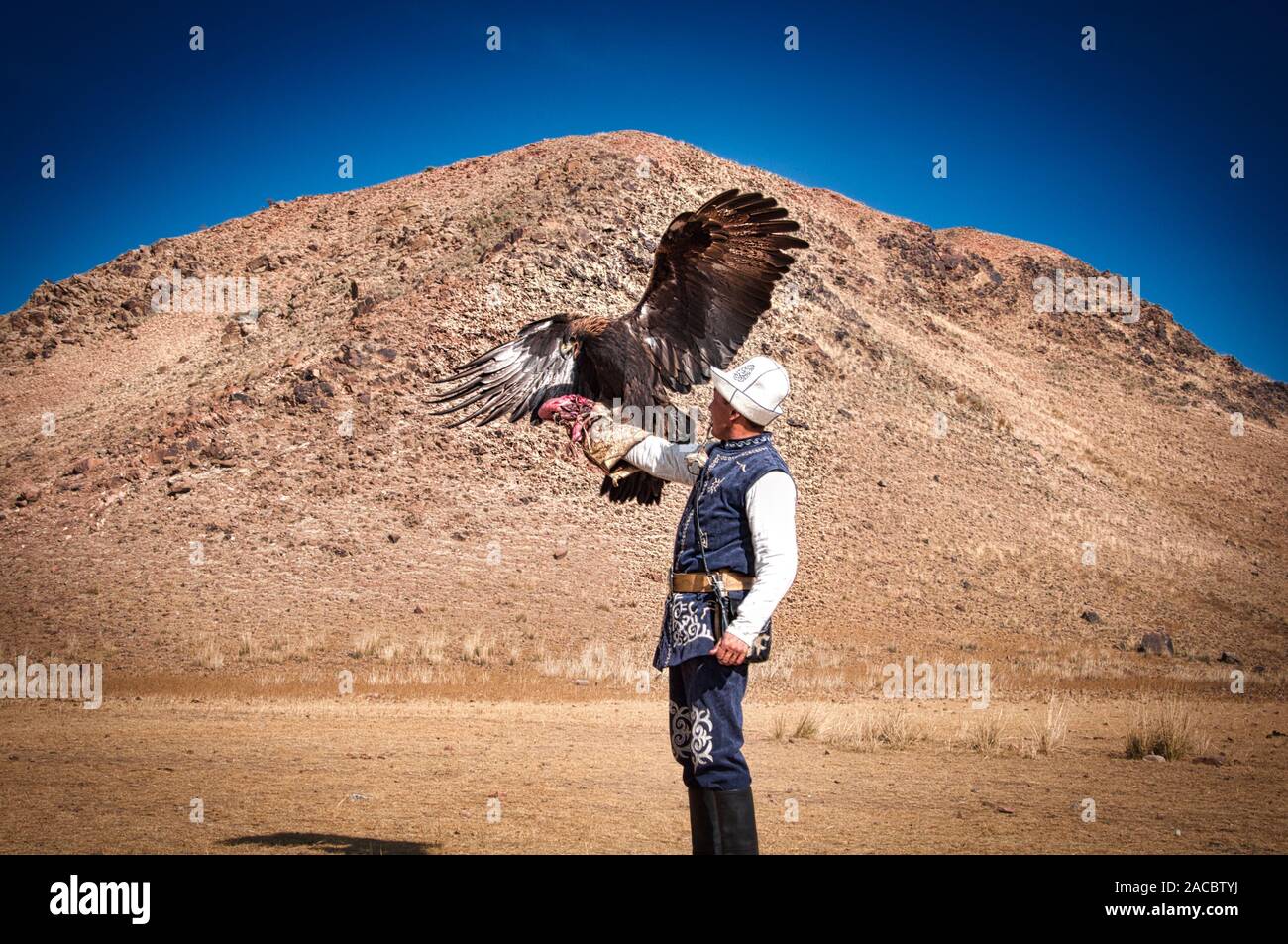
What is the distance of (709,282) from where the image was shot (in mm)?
6582

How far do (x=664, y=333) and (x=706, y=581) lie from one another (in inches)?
98.1

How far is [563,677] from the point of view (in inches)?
752

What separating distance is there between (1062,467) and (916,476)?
774 centimetres

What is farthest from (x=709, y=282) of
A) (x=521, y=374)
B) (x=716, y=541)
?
(x=716, y=541)

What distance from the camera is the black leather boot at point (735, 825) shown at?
14.7 feet

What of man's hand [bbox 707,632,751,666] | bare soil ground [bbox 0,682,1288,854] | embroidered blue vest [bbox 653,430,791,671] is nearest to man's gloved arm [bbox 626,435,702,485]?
embroidered blue vest [bbox 653,430,791,671]

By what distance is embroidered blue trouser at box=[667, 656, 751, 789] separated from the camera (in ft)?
14.9

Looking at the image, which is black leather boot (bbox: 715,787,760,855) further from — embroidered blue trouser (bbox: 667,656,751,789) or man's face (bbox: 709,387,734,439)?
man's face (bbox: 709,387,734,439)

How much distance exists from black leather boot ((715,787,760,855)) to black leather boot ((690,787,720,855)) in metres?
0.03

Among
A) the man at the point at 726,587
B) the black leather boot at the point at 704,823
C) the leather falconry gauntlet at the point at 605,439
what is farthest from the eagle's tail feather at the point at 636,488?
the black leather boot at the point at 704,823

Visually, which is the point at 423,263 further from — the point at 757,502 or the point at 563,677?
the point at 757,502

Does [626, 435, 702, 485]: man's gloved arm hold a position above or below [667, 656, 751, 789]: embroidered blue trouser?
above

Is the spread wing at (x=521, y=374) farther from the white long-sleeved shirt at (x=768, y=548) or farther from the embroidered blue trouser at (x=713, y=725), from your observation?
the embroidered blue trouser at (x=713, y=725)

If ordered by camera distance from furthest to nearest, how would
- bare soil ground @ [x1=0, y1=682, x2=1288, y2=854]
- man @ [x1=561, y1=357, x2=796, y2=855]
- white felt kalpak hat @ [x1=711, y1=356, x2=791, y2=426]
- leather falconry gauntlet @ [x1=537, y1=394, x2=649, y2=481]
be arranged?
bare soil ground @ [x1=0, y1=682, x2=1288, y2=854] → leather falconry gauntlet @ [x1=537, y1=394, x2=649, y2=481] → white felt kalpak hat @ [x1=711, y1=356, x2=791, y2=426] → man @ [x1=561, y1=357, x2=796, y2=855]
